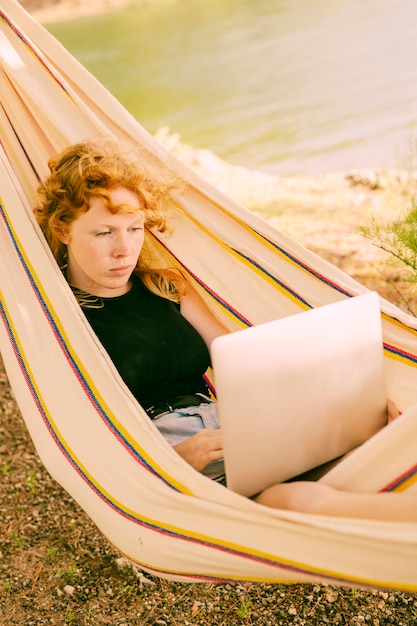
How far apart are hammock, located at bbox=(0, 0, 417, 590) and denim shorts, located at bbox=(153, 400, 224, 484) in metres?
0.17

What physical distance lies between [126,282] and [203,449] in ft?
1.79

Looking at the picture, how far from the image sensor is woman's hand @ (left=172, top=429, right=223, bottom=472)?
1.42 meters

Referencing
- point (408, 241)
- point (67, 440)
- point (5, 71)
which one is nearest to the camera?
point (67, 440)

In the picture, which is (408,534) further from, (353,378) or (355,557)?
(353,378)

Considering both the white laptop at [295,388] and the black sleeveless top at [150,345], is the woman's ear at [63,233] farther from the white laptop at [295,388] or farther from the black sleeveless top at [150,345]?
the white laptop at [295,388]

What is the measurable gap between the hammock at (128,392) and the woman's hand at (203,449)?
106 millimetres

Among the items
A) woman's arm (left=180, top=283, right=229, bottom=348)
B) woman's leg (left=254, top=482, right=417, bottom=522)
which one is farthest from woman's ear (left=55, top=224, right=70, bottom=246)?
woman's leg (left=254, top=482, right=417, bottom=522)

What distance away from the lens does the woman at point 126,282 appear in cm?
166

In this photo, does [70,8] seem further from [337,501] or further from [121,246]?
[337,501]

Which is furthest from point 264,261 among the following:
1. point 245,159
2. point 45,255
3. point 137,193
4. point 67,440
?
point 245,159

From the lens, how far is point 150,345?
1.69 meters

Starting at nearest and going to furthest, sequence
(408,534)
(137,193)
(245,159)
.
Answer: (408,534) < (137,193) < (245,159)

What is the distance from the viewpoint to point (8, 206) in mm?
1861

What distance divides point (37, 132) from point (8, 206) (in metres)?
0.35
